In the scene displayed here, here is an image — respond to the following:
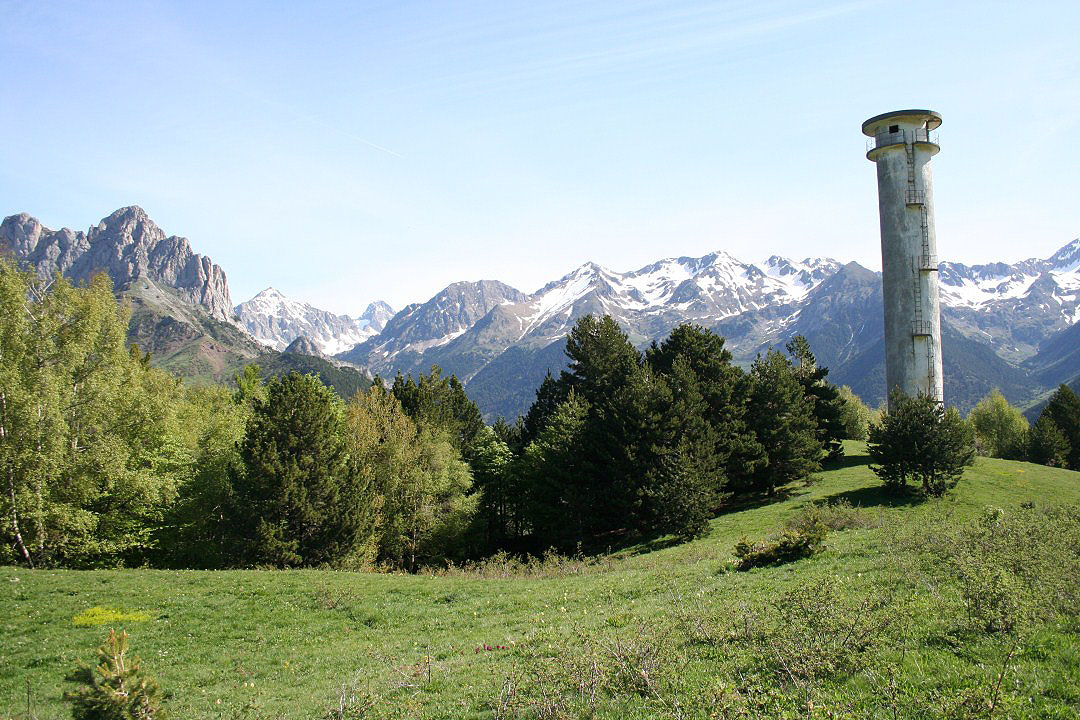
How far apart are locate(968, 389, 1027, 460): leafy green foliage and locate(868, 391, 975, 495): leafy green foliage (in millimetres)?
35476

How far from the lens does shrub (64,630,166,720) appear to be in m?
7.49

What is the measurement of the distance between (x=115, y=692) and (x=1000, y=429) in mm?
91965

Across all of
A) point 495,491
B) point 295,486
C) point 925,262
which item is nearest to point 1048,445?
point 925,262

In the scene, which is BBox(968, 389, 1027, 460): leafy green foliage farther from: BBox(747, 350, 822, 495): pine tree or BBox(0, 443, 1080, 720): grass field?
BBox(0, 443, 1080, 720): grass field

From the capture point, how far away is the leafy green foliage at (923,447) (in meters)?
38.1

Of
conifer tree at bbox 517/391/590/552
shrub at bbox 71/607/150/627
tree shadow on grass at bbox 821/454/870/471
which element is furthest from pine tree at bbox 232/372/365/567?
tree shadow on grass at bbox 821/454/870/471

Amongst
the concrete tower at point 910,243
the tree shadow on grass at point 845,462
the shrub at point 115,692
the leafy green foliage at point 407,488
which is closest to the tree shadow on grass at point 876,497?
the tree shadow on grass at point 845,462

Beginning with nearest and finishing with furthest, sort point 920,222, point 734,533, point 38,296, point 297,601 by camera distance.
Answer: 1. point 297,601
2. point 38,296
3. point 734,533
4. point 920,222

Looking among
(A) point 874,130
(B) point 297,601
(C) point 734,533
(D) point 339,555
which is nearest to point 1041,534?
(C) point 734,533

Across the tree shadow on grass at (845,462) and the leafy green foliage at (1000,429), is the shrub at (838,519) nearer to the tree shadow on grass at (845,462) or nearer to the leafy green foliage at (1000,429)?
the tree shadow on grass at (845,462)

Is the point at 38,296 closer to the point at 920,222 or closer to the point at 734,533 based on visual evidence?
the point at 734,533

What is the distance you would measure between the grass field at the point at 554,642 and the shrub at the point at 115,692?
4.22 metres

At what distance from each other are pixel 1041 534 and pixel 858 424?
225ft

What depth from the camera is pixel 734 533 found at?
36.1 metres
